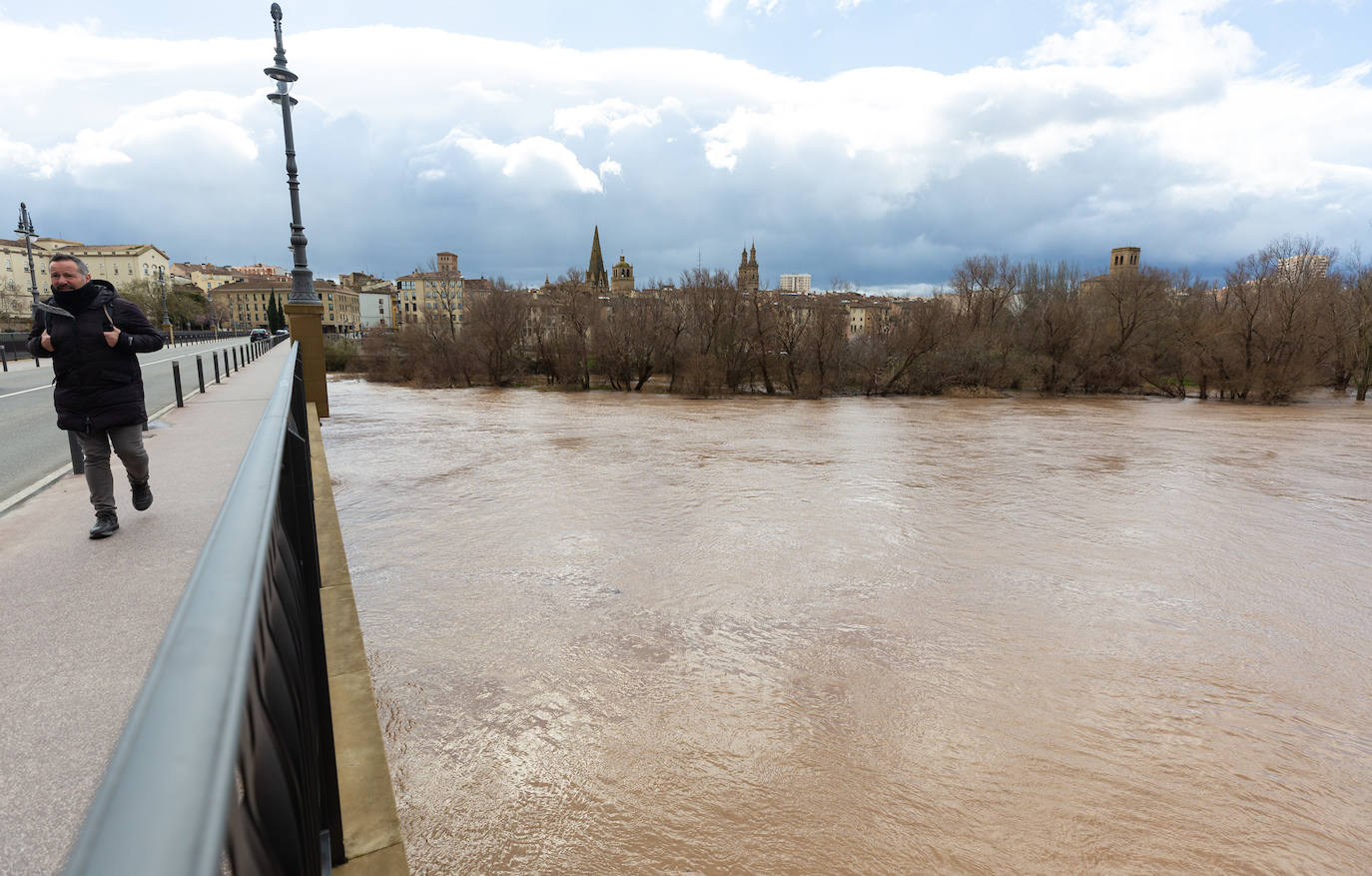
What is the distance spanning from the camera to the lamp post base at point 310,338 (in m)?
15.4

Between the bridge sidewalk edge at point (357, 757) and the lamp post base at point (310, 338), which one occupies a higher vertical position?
the lamp post base at point (310, 338)

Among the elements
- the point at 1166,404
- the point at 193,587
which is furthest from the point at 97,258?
the point at 193,587

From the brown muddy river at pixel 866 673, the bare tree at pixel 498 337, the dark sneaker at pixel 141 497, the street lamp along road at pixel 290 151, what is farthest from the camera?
the bare tree at pixel 498 337

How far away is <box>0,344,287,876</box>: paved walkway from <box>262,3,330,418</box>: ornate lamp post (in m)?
8.08

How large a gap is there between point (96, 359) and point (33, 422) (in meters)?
8.91

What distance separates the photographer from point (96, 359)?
5379 millimetres

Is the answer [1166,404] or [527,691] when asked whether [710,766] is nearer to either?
[527,691]

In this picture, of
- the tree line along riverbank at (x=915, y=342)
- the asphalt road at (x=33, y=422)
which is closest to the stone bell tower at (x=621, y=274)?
the tree line along riverbank at (x=915, y=342)

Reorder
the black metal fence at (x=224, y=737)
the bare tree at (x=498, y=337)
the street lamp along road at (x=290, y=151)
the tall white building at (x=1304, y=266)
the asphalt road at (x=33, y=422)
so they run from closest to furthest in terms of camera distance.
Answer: the black metal fence at (x=224, y=737)
the asphalt road at (x=33, y=422)
the street lamp along road at (x=290, y=151)
the tall white building at (x=1304, y=266)
the bare tree at (x=498, y=337)

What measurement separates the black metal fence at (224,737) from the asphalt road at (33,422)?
24.4ft

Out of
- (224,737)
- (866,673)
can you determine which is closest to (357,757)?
(224,737)

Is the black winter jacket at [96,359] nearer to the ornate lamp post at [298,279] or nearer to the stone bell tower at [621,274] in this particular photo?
the ornate lamp post at [298,279]

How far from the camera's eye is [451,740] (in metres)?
5.62

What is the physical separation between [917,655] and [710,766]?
263 centimetres
